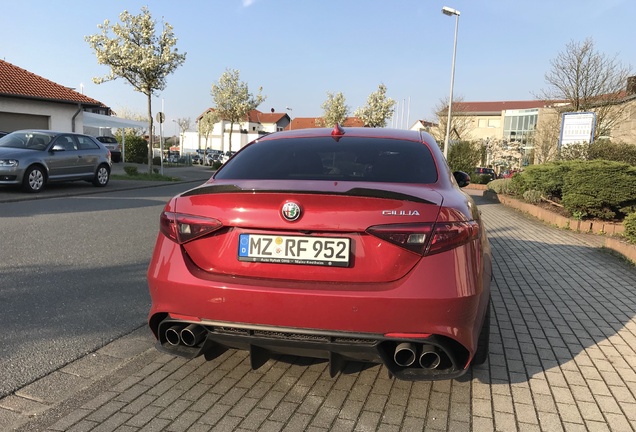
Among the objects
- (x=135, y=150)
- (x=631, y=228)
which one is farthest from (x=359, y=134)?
(x=135, y=150)

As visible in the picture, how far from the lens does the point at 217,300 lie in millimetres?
2555

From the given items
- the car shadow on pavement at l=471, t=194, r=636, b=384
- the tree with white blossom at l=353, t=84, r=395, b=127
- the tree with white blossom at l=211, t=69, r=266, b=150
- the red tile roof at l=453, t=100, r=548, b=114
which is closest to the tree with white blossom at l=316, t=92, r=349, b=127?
the tree with white blossom at l=353, t=84, r=395, b=127

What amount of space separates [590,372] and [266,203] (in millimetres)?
2559

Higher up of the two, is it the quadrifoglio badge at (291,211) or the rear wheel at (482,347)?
the quadrifoglio badge at (291,211)

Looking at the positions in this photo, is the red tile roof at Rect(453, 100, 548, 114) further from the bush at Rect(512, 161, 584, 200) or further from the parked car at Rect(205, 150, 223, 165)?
the bush at Rect(512, 161, 584, 200)

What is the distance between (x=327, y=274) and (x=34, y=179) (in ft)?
40.6

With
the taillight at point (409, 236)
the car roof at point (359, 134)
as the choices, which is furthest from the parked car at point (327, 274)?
the car roof at point (359, 134)

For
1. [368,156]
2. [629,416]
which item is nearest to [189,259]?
[368,156]

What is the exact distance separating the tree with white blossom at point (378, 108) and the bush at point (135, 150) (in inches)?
1051

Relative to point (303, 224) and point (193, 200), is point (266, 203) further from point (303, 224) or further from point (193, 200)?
point (193, 200)

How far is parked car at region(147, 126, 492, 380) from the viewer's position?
7.95 feet

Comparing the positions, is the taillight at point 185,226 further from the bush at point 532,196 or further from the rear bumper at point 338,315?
the bush at point 532,196

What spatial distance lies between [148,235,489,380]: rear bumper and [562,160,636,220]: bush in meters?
8.64

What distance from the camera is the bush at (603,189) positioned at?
9.64 metres
